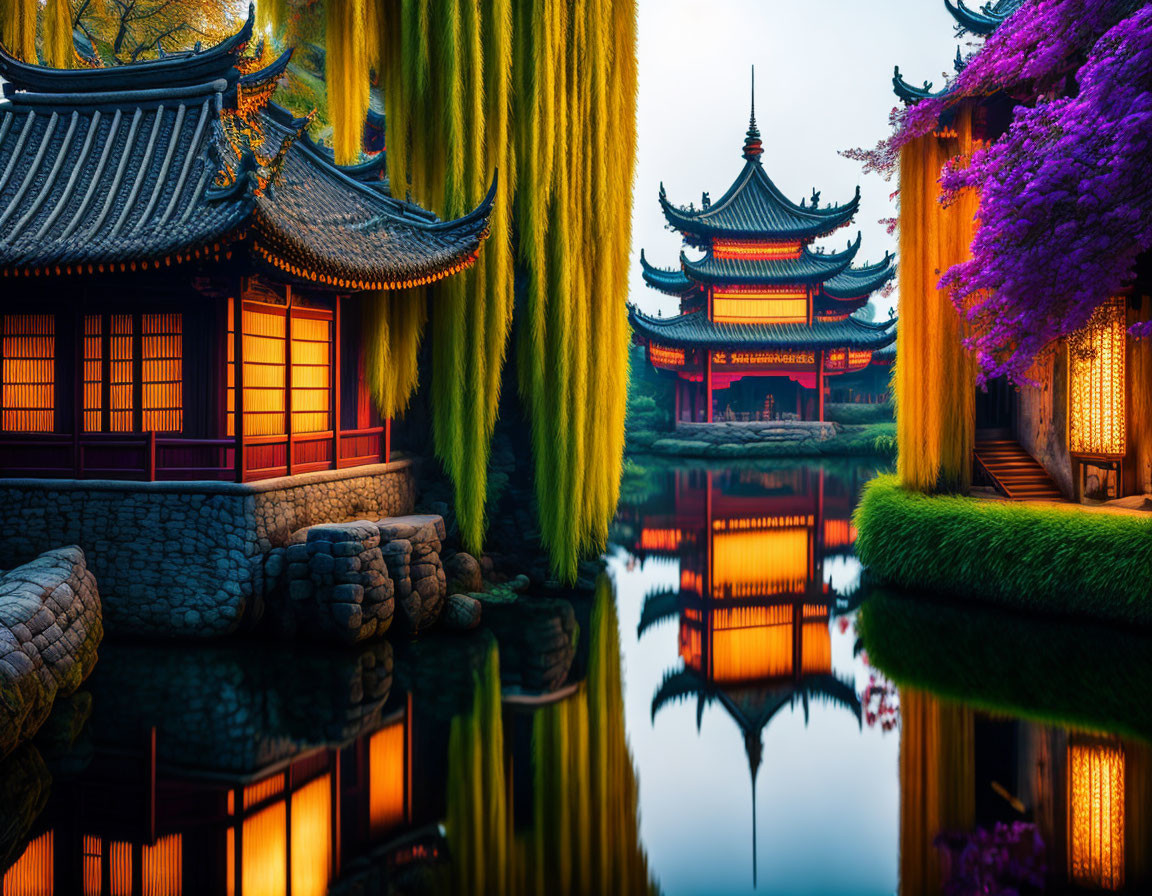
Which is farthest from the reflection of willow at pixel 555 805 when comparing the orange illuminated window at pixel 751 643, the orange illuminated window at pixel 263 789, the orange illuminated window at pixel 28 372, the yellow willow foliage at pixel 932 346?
the yellow willow foliage at pixel 932 346

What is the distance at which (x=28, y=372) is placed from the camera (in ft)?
30.6

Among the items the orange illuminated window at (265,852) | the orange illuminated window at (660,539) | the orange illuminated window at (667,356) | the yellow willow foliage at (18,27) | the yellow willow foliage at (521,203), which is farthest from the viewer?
the orange illuminated window at (667,356)

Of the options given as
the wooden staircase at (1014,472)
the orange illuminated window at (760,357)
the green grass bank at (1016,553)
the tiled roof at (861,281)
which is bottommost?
the green grass bank at (1016,553)

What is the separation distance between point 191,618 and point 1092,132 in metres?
9.18

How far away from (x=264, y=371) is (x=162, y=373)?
0.98 m

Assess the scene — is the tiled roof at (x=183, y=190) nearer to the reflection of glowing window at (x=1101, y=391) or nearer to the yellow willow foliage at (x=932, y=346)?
the yellow willow foliage at (x=932, y=346)

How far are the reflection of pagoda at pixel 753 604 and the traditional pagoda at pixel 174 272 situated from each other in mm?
4381

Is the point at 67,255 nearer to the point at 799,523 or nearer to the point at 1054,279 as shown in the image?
the point at 1054,279

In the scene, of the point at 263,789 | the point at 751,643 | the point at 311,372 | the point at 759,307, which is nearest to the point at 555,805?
the point at 263,789

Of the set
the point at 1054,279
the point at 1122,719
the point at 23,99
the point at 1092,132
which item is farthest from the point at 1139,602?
the point at 23,99

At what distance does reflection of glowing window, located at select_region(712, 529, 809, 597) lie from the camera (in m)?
10.5

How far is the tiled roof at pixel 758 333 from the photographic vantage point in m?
31.5

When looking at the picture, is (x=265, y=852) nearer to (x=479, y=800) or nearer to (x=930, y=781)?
(x=479, y=800)

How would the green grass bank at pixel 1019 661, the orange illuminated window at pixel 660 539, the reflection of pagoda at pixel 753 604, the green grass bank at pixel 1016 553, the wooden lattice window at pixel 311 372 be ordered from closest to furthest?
the green grass bank at pixel 1019 661, the reflection of pagoda at pixel 753 604, the green grass bank at pixel 1016 553, the wooden lattice window at pixel 311 372, the orange illuminated window at pixel 660 539
